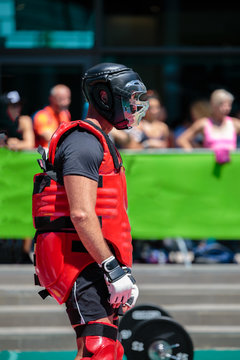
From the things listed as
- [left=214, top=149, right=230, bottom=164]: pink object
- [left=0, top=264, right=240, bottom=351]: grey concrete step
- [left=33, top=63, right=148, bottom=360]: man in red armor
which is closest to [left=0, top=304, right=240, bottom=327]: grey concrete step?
[left=0, top=264, right=240, bottom=351]: grey concrete step

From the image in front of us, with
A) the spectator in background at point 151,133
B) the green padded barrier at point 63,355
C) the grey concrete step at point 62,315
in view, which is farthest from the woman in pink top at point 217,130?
the green padded barrier at point 63,355

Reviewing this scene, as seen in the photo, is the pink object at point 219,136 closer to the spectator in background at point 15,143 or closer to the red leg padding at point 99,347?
the spectator in background at point 15,143

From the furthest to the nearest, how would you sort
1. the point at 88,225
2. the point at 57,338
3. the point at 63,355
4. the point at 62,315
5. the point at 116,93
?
the point at 62,315 < the point at 57,338 < the point at 63,355 < the point at 116,93 < the point at 88,225

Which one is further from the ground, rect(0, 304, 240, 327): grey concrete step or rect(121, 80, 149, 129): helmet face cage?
rect(121, 80, 149, 129): helmet face cage

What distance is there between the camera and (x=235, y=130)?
25.3ft

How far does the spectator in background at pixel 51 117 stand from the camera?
24.8 ft

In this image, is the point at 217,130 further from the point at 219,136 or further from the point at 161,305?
the point at 161,305

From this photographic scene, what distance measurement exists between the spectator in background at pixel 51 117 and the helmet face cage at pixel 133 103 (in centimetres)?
384

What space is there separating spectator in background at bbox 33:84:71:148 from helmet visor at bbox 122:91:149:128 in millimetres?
3837

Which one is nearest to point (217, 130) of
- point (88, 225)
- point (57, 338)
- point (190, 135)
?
point (190, 135)

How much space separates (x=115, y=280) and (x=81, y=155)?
0.64 metres

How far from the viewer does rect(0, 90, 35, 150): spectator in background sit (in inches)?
280

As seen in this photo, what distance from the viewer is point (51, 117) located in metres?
7.66

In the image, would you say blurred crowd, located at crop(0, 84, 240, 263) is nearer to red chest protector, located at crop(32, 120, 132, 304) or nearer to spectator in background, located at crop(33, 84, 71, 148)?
spectator in background, located at crop(33, 84, 71, 148)
